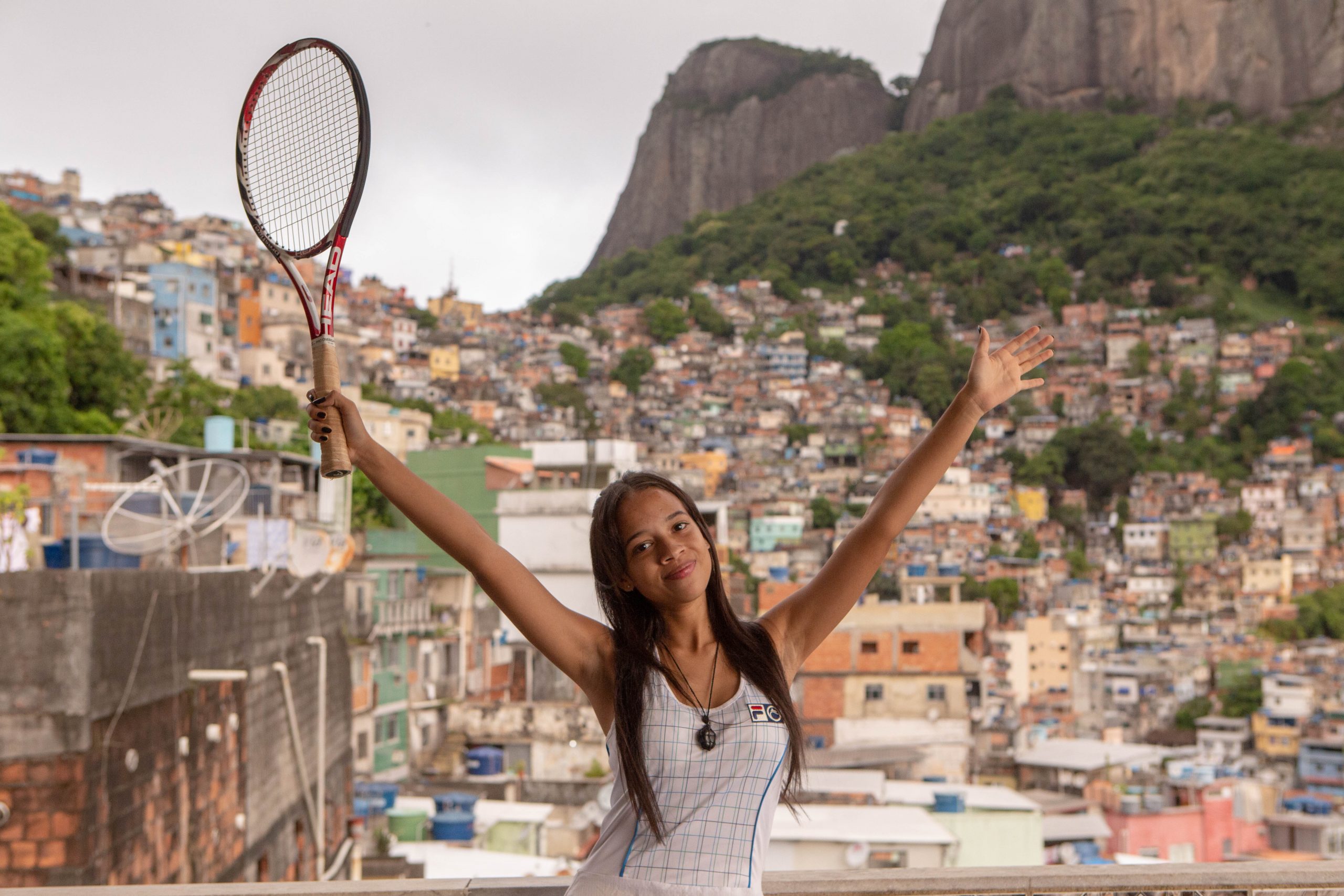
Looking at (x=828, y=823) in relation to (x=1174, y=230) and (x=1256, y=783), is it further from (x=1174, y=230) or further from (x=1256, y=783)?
(x=1174, y=230)

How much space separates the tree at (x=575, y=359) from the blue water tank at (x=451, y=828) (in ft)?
249

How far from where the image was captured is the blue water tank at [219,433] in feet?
46.0

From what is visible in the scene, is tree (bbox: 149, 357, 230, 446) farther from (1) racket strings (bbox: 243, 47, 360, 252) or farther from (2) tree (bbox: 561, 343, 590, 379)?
(2) tree (bbox: 561, 343, 590, 379)

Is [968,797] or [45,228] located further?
[45,228]

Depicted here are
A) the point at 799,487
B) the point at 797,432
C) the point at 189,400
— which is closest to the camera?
the point at 189,400

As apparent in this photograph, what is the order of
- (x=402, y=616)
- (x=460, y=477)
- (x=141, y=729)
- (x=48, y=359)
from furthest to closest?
(x=460, y=477) → (x=402, y=616) → (x=48, y=359) → (x=141, y=729)

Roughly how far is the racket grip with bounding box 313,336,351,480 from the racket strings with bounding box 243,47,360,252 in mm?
315

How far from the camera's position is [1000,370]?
2.19 metres

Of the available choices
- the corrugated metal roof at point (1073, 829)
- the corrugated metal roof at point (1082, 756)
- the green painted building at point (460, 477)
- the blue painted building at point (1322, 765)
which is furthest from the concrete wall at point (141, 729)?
the blue painted building at point (1322, 765)

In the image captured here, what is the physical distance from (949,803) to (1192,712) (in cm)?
3870

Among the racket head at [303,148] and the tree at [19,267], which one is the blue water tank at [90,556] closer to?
the racket head at [303,148]

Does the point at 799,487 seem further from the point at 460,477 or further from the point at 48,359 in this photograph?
the point at 48,359

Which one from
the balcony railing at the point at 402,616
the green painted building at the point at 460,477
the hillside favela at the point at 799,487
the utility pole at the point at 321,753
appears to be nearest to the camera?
the hillside favela at the point at 799,487

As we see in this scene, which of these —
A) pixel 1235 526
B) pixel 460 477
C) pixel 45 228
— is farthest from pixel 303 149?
pixel 1235 526
